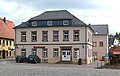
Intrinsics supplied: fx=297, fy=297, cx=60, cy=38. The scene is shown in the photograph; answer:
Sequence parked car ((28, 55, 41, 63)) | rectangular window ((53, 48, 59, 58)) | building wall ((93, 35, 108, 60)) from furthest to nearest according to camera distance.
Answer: building wall ((93, 35, 108, 60)) → rectangular window ((53, 48, 59, 58)) → parked car ((28, 55, 41, 63))

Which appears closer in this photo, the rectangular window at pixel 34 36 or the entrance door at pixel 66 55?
the entrance door at pixel 66 55

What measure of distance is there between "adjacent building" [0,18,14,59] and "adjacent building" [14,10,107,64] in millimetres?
19582

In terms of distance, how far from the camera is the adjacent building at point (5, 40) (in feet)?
256

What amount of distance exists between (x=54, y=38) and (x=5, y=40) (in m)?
27.1

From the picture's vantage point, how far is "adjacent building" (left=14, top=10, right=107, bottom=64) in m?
55.7

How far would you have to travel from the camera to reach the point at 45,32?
57.8 metres

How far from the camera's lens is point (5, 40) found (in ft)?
264

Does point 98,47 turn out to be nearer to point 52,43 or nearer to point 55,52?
point 55,52

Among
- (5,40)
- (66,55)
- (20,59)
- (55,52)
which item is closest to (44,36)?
(55,52)

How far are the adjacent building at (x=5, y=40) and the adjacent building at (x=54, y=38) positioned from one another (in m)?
19.6

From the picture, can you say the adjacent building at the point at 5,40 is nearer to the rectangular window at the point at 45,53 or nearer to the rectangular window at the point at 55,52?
the rectangular window at the point at 45,53

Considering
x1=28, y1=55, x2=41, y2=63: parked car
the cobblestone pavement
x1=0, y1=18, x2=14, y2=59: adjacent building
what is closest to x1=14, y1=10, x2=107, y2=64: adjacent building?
x1=28, y1=55, x2=41, y2=63: parked car

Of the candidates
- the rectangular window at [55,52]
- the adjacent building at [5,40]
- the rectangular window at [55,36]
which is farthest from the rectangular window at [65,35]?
the adjacent building at [5,40]

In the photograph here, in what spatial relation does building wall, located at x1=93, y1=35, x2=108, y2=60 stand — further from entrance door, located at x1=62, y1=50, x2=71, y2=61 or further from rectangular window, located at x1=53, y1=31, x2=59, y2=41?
entrance door, located at x1=62, y1=50, x2=71, y2=61
